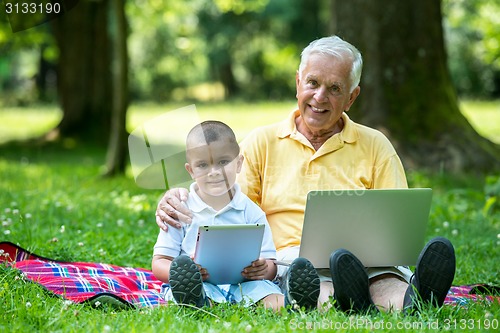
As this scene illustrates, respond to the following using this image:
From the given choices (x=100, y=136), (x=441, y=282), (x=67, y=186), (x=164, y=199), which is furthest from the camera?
(x=100, y=136)

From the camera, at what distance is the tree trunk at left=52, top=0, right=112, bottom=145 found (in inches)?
551

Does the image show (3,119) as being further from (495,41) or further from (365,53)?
(365,53)

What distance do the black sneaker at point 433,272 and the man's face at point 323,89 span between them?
0.95 m

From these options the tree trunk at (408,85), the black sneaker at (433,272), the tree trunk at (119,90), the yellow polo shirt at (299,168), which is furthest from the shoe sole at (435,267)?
the tree trunk at (119,90)

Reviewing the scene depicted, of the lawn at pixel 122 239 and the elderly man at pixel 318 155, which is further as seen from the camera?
the elderly man at pixel 318 155

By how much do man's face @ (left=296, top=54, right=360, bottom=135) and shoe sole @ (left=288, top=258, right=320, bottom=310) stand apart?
2.94 ft

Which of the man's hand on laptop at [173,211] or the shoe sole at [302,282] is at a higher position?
the man's hand on laptop at [173,211]

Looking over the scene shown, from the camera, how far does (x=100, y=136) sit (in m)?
13.9

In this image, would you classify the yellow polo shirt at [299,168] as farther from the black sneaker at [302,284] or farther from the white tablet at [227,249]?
the black sneaker at [302,284]

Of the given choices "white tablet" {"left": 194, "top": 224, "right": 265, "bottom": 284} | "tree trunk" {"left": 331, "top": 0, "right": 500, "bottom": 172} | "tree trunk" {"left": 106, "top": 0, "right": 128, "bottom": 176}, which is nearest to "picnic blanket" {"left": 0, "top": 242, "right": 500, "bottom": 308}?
"white tablet" {"left": 194, "top": 224, "right": 265, "bottom": 284}

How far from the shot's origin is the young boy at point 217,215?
3.57 m

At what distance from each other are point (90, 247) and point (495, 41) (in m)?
16.7

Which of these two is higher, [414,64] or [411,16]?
[411,16]

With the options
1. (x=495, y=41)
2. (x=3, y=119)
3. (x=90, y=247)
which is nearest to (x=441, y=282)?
(x=90, y=247)
